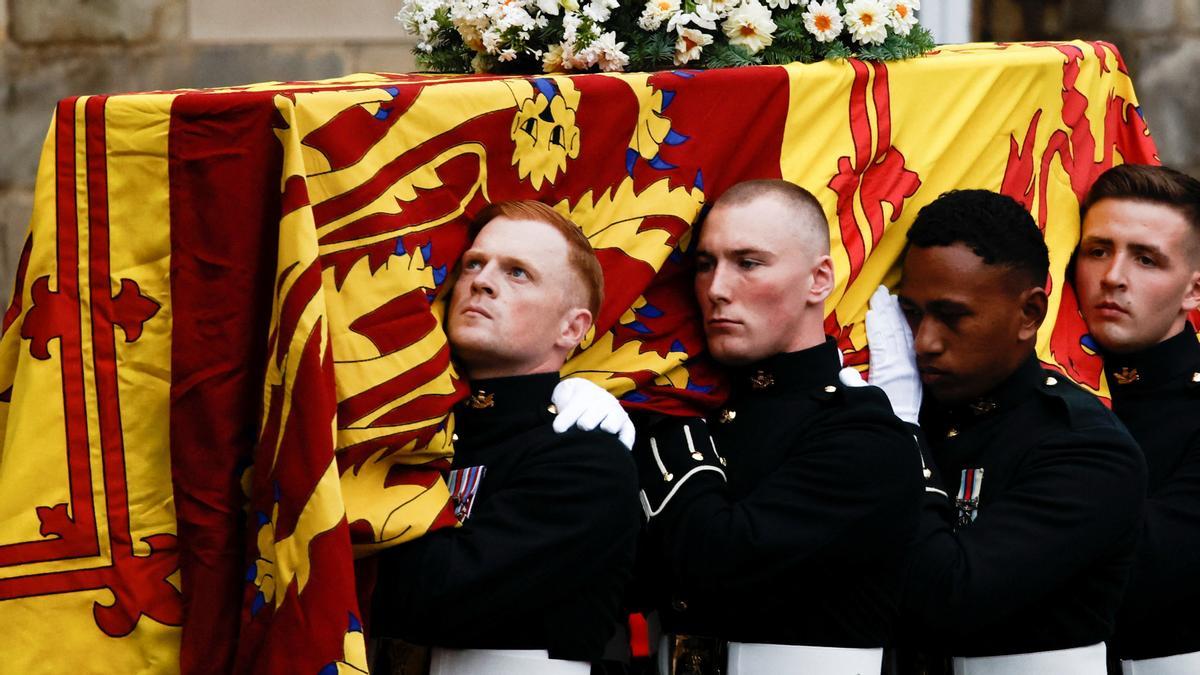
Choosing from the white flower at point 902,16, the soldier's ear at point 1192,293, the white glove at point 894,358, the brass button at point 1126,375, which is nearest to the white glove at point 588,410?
the white glove at point 894,358

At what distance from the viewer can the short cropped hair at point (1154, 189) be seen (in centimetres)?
403

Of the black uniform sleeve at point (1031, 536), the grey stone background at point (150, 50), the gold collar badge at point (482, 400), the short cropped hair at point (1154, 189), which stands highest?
the grey stone background at point (150, 50)

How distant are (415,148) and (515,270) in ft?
0.97

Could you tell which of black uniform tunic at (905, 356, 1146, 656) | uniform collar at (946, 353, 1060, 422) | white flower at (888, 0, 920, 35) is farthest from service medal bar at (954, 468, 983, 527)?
white flower at (888, 0, 920, 35)

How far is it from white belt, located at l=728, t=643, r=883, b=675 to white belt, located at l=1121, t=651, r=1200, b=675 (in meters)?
0.81

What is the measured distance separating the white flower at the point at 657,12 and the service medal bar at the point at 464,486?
102 cm

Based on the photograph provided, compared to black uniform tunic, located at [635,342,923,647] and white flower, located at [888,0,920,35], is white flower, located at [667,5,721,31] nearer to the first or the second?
white flower, located at [888,0,920,35]

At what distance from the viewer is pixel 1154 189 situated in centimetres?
404

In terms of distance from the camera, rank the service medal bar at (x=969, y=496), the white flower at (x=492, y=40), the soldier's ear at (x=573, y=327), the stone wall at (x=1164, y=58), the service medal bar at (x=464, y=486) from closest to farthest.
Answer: the service medal bar at (x=464, y=486)
the soldier's ear at (x=573, y=327)
the service medal bar at (x=969, y=496)
the white flower at (x=492, y=40)
the stone wall at (x=1164, y=58)

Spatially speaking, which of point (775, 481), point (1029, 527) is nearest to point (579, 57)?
point (775, 481)

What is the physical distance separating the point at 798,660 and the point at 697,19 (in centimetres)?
132

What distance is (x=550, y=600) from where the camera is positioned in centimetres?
326

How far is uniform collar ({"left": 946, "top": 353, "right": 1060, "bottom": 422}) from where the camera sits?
376 centimetres

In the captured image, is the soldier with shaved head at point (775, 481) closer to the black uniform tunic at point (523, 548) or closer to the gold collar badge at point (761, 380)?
the gold collar badge at point (761, 380)
